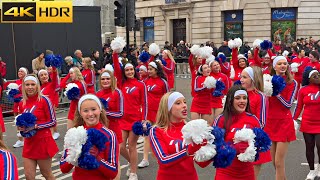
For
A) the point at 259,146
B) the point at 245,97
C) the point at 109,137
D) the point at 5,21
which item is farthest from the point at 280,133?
the point at 5,21

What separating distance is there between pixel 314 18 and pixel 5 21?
67.6ft

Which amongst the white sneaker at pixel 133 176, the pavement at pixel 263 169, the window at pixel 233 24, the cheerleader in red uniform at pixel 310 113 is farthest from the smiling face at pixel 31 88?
the window at pixel 233 24

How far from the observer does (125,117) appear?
23.2 feet

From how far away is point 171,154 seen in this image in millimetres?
3766

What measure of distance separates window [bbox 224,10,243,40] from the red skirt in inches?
1123

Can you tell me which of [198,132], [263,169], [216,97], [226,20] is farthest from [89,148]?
[226,20]

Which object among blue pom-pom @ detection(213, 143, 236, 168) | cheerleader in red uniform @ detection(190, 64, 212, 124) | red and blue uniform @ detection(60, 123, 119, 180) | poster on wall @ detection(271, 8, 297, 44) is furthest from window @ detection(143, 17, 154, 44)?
blue pom-pom @ detection(213, 143, 236, 168)

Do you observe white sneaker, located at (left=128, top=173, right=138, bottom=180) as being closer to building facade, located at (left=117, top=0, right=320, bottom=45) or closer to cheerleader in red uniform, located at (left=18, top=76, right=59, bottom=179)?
cheerleader in red uniform, located at (left=18, top=76, right=59, bottom=179)

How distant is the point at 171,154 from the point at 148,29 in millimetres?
36909

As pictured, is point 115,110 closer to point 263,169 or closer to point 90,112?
point 90,112

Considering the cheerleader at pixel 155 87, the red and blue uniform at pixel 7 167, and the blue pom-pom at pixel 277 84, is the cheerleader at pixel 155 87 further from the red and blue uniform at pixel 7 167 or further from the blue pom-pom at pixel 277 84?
the red and blue uniform at pixel 7 167

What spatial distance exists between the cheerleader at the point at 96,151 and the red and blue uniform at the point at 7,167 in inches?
28.4

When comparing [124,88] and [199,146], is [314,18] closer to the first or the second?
[124,88]

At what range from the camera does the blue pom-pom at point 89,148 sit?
134 inches
